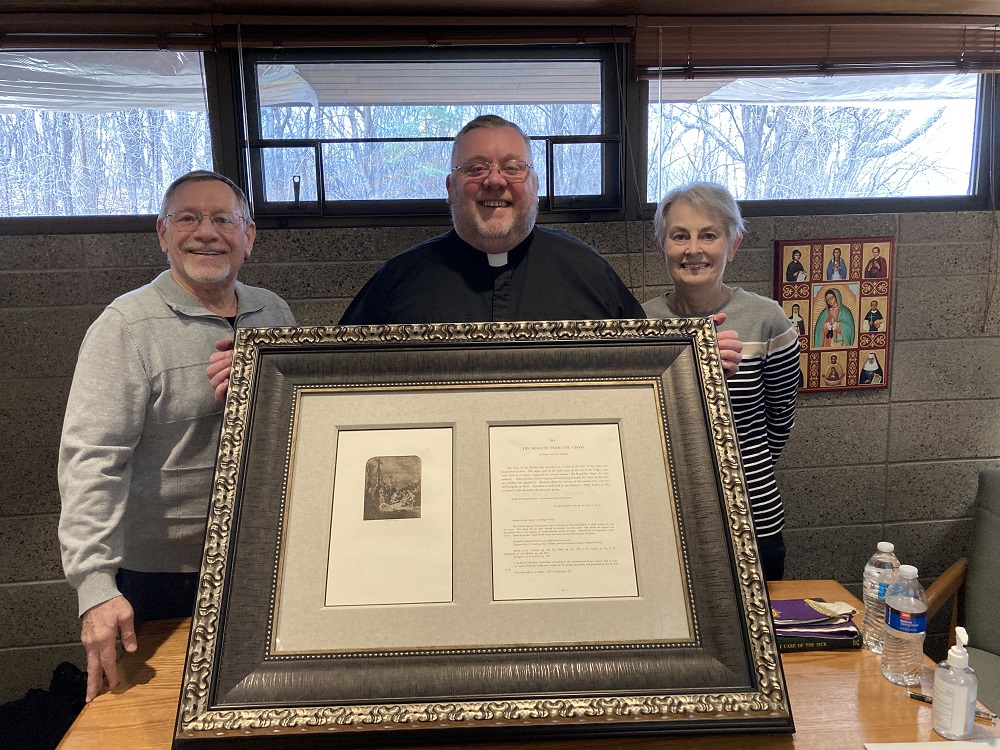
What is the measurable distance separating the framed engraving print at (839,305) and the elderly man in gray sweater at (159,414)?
1.93 meters

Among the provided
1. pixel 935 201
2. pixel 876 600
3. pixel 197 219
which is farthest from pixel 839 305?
pixel 197 219

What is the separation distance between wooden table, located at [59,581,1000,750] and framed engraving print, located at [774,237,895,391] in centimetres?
173

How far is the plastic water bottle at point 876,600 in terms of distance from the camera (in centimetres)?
120

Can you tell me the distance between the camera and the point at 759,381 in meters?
1.92

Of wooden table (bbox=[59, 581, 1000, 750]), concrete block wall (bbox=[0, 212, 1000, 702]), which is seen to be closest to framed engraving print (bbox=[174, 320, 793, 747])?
wooden table (bbox=[59, 581, 1000, 750])

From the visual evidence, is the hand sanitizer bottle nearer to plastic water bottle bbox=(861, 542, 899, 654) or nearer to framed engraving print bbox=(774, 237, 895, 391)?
plastic water bottle bbox=(861, 542, 899, 654)

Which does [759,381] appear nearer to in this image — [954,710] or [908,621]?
[908,621]

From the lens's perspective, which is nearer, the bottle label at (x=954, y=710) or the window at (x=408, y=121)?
the bottle label at (x=954, y=710)

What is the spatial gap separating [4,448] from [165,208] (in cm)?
137

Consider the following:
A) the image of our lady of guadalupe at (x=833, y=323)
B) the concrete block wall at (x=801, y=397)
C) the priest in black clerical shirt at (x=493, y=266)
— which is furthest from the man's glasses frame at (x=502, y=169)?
the image of our lady of guadalupe at (x=833, y=323)

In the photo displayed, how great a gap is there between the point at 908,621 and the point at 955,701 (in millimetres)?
163

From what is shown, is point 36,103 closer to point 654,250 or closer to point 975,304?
point 654,250

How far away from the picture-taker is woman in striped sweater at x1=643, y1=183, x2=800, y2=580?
189 cm

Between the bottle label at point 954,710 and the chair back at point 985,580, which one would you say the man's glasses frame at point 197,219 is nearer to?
the bottle label at point 954,710
